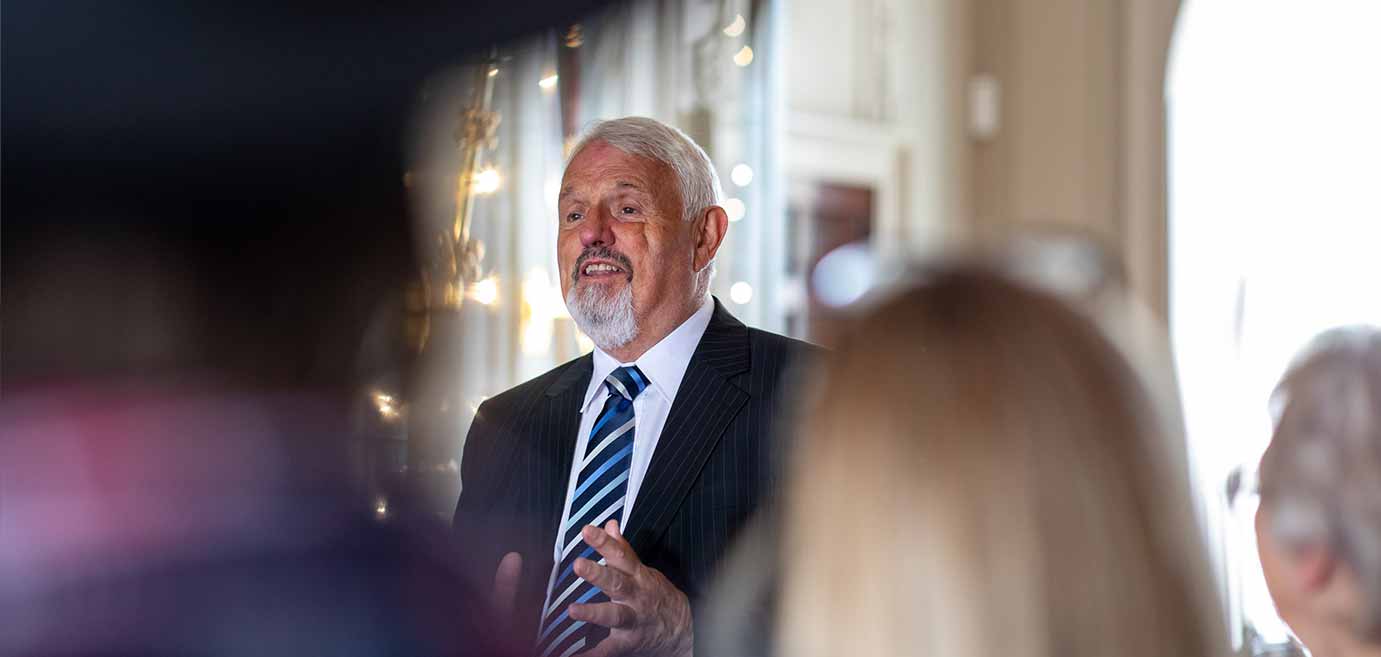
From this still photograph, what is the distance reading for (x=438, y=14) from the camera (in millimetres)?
1872

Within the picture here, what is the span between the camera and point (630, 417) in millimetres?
2104

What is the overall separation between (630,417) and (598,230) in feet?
1.11

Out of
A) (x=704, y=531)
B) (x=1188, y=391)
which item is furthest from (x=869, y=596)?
(x=1188, y=391)

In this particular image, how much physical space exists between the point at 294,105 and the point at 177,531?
0.63 m

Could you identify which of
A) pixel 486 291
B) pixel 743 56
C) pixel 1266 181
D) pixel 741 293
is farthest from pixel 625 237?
pixel 1266 181

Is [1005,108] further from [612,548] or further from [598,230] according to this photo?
[612,548]

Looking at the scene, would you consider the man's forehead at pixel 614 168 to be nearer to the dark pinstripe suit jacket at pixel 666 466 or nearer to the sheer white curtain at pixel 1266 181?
the dark pinstripe suit jacket at pixel 666 466

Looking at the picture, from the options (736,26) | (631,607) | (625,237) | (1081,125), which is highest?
(736,26)

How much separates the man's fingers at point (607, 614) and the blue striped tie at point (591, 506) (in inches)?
9.8

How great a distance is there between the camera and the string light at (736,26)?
3.91m

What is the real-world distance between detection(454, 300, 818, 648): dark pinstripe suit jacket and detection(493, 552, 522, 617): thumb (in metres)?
0.09

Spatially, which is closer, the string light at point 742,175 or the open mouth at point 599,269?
the open mouth at point 599,269

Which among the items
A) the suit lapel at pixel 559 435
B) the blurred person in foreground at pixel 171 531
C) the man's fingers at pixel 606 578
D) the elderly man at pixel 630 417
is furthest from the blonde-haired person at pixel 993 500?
the suit lapel at pixel 559 435

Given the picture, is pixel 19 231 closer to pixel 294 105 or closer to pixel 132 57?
pixel 132 57
